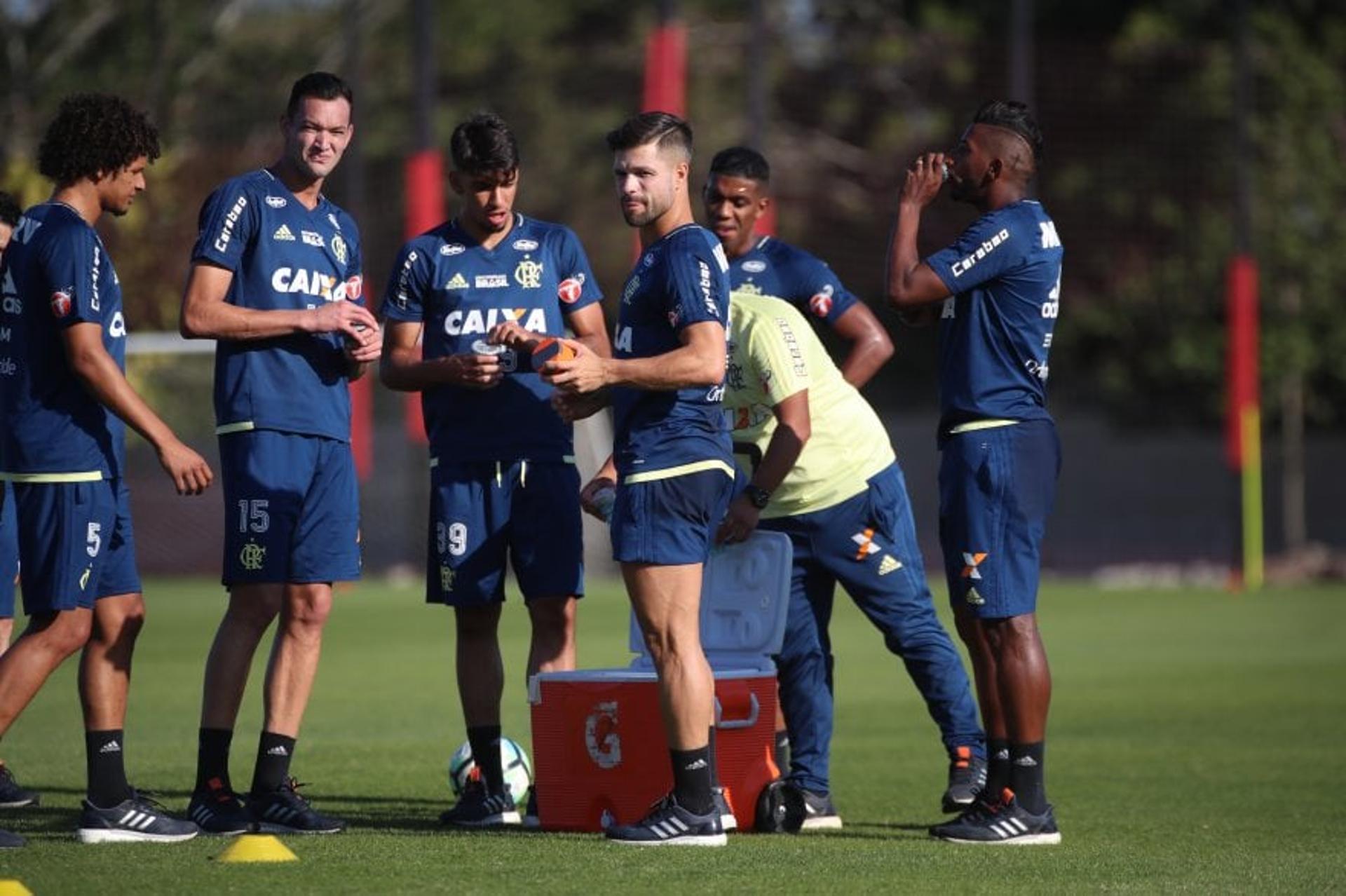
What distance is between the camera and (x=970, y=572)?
7.15 meters

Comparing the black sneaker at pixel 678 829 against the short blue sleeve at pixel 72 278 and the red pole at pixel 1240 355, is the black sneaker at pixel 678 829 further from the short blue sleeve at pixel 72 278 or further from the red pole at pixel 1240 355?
the red pole at pixel 1240 355

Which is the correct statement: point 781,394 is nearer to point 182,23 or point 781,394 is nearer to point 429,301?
point 429,301

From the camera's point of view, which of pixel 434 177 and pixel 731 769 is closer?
pixel 731 769

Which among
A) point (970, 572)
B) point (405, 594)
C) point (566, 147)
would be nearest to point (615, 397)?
point (970, 572)

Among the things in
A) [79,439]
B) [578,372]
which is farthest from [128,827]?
[578,372]

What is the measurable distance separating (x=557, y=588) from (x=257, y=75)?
22661 mm

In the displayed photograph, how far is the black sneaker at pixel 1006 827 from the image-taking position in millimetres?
7055

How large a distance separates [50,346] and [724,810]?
2.73 metres

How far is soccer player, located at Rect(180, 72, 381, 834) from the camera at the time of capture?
7.19m

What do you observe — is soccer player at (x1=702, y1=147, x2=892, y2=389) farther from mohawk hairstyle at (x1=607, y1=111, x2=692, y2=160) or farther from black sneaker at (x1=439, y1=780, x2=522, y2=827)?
black sneaker at (x1=439, y1=780, x2=522, y2=827)

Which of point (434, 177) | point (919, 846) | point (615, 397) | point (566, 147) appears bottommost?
point (919, 846)

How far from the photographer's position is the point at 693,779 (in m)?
6.71

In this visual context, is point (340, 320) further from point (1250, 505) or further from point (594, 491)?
point (1250, 505)

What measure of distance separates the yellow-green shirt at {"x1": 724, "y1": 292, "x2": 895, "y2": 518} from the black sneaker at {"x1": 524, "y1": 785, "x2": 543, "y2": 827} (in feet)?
4.73
